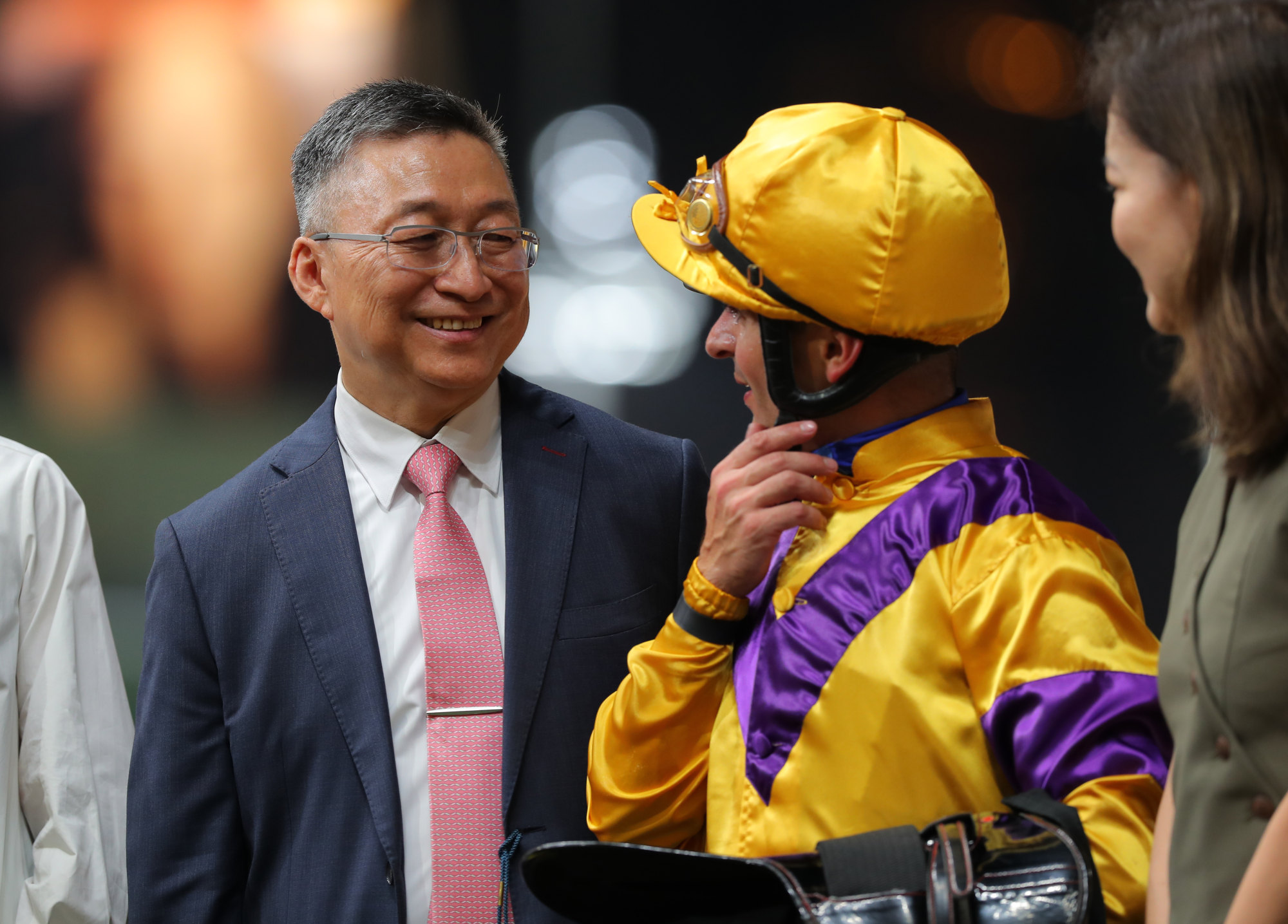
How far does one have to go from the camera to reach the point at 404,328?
1798 millimetres

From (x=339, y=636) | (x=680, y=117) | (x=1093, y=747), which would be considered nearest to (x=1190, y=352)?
(x=1093, y=747)

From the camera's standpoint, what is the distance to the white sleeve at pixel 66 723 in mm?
1897

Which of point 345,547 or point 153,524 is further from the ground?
point 345,547

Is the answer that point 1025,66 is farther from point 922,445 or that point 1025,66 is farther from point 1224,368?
point 1224,368

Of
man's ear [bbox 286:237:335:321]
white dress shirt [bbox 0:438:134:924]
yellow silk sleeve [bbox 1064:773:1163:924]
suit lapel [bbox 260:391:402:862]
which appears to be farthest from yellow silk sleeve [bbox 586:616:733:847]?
white dress shirt [bbox 0:438:134:924]

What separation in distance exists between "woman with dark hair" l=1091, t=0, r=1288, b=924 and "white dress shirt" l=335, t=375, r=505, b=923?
101 centimetres

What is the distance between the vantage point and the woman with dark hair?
36.8 inches

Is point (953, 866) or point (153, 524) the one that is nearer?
point (953, 866)

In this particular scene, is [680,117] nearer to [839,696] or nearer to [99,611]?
[99,611]

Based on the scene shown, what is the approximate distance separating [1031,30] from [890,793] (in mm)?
2293

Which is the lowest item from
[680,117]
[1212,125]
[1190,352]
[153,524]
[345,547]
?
[153,524]

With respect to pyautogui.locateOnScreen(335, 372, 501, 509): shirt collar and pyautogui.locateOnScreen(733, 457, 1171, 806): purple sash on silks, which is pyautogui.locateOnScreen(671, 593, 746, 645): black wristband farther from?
pyautogui.locateOnScreen(335, 372, 501, 509): shirt collar

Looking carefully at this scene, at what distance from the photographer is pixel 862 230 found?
1.32m

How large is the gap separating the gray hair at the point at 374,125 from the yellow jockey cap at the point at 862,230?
24.0 inches
